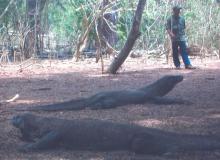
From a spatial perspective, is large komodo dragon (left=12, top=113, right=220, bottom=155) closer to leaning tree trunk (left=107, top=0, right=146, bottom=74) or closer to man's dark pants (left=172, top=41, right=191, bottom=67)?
leaning tree trunk (left=107, top=0, right=146, bottom=74)

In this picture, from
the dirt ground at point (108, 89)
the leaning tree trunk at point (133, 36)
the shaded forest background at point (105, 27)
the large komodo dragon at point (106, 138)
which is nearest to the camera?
the large komodo dragon at point (106, 138)

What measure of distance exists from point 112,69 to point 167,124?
6.89 m

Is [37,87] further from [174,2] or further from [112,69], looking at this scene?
[174,2]

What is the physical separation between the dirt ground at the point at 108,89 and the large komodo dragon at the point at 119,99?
5.3 inches

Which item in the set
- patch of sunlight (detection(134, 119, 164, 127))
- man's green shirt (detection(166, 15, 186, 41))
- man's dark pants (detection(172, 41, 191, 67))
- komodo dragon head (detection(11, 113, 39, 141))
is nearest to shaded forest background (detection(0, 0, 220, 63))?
man's green shirt (detection(166, 15, 186, 41))

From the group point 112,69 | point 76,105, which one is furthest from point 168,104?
point 112,69

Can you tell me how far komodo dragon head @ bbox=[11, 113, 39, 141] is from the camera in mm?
5598

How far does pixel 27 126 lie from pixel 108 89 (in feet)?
15.2

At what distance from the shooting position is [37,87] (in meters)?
10.8

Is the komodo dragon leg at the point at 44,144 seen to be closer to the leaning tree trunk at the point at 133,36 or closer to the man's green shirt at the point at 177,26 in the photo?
the leaning tree trunk at the point at 133,36

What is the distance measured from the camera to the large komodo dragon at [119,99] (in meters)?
7.62

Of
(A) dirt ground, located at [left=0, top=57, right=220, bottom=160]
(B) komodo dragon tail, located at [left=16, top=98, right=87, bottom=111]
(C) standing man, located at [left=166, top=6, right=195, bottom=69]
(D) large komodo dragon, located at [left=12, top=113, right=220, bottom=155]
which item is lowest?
(A) dirt ground, located at [left=0, top=57, right=220, bottom=160]

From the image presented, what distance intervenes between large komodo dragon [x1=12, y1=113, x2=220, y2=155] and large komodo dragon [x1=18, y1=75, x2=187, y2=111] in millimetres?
2003

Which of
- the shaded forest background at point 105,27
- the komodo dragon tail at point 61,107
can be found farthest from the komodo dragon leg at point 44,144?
the shaded forest background at point 105,27
